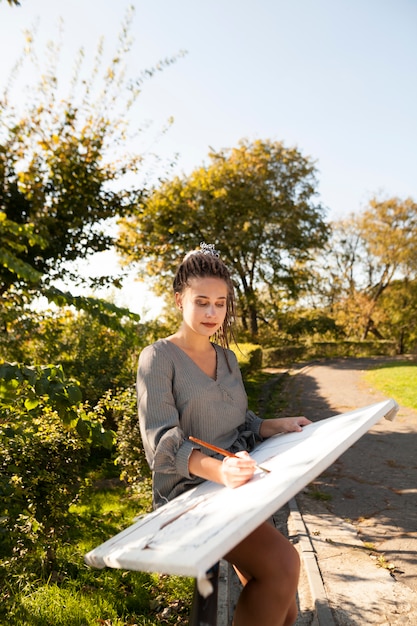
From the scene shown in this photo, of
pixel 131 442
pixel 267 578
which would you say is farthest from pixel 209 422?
pixel 131 442

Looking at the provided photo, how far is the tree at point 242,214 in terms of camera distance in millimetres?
22641

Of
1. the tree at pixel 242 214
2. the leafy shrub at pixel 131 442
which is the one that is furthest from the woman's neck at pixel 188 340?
the tree at pixel 242 214

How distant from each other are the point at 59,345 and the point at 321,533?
221 inches

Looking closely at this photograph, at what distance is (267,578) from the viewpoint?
161 centimetres

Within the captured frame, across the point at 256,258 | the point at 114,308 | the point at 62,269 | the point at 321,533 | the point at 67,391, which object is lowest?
the point at 321,533

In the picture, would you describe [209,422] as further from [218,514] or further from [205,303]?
[218,514]

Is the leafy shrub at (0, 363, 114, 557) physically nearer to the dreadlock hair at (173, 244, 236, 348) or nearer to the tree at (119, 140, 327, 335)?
the dreadlock hair at (173, 244, 236, 348)

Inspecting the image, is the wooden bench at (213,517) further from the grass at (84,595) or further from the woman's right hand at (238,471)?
the grass at (84,595)

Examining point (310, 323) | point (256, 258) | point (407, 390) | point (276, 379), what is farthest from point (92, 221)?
point (310, 323)

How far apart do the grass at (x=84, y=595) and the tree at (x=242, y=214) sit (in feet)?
59.0

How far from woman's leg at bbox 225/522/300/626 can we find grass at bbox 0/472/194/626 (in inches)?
66.1

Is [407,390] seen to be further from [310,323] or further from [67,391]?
[310,323]

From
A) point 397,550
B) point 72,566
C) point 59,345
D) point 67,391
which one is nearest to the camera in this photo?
point 67,391

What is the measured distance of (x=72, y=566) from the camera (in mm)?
3699
